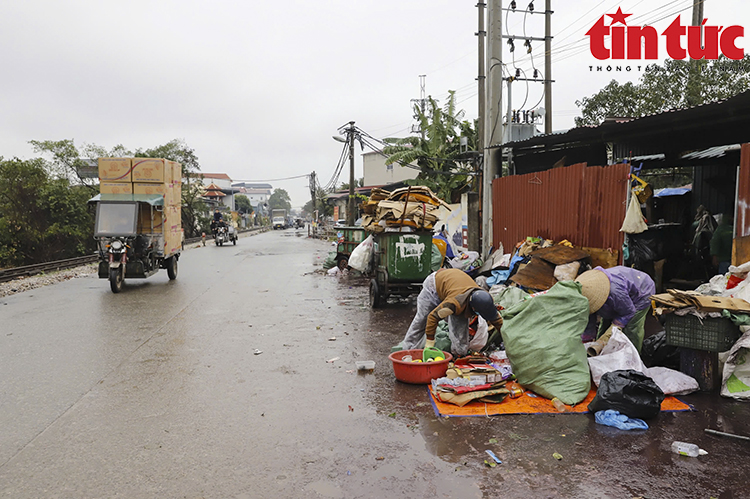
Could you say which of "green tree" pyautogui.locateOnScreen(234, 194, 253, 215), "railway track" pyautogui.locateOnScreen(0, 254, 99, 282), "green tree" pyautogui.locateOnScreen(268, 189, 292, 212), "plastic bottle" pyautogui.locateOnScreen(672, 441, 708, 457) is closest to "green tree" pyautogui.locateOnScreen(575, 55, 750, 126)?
"plastic bottle" pyautogui.locateOnScreen(672, 441, 708, 457)

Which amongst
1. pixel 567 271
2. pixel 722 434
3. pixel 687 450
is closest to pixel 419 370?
pixel 687 450

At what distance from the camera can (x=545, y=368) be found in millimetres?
4938

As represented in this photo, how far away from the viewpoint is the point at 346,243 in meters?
16.4

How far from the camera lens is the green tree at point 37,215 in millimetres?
26953

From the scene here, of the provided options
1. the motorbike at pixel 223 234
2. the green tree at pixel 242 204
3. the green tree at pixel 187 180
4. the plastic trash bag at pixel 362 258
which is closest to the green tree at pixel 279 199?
the green tree at pixel 242 204

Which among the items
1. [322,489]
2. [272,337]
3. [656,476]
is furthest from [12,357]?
[656,476]

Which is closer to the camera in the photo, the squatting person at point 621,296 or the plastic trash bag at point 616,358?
the plastic trash bag at point 616,358

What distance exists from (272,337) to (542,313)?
13.8 feet

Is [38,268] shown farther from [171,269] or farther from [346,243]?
[346,243]

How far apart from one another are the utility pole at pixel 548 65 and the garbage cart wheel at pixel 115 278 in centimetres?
1421

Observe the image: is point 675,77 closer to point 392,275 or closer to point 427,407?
point 392,275

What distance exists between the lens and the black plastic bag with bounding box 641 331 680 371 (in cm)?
549

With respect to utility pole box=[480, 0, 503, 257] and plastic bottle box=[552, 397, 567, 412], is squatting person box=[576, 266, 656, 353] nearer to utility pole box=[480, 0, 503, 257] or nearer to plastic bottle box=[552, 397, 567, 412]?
plastic bottle box=[552, 397, 567, 412]

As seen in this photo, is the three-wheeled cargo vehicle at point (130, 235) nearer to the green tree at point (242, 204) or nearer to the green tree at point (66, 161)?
the green tree at point (66, 161)
